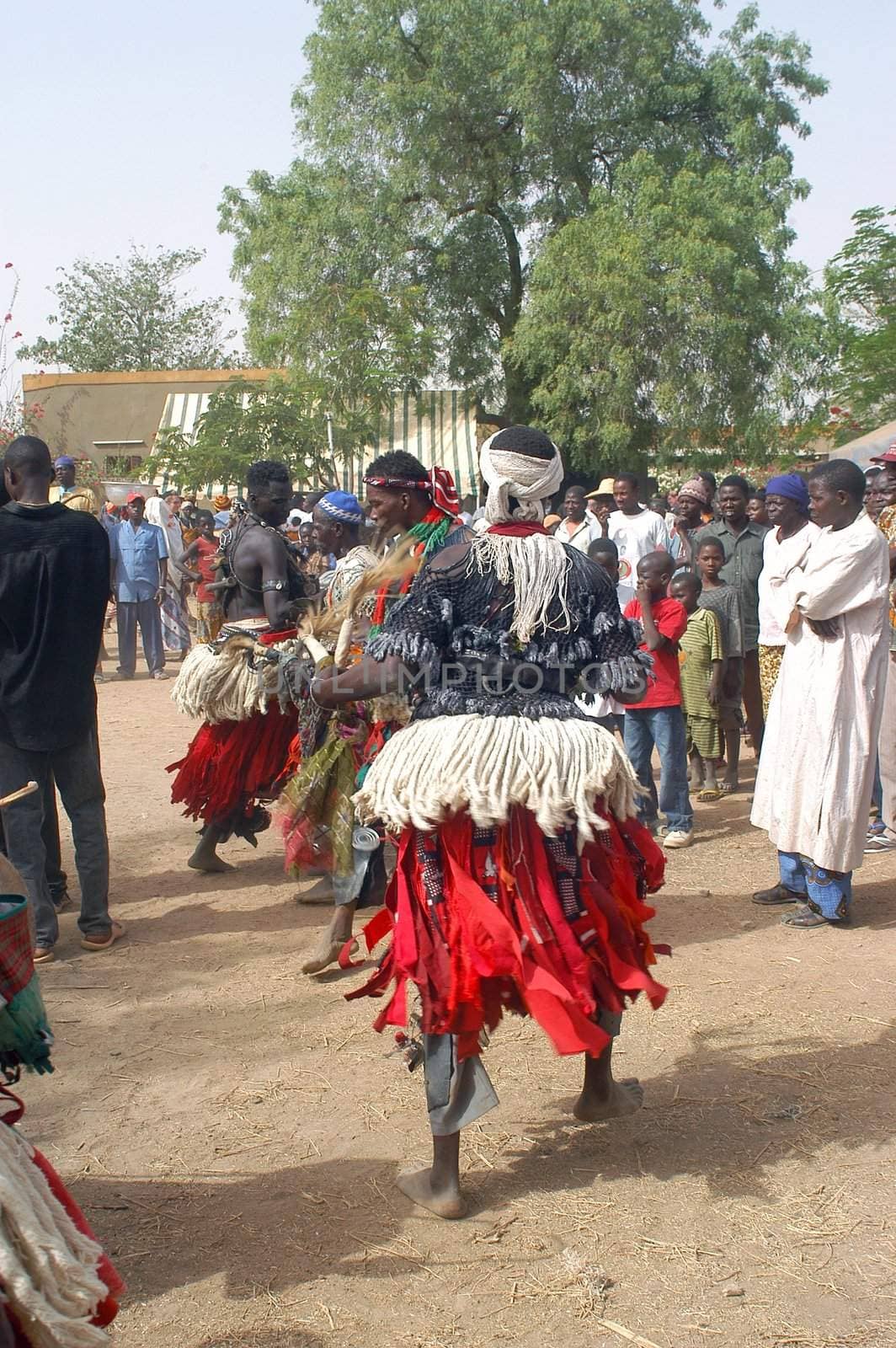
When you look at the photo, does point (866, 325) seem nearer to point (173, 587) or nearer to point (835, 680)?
point (173, 587)

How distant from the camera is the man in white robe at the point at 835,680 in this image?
5223mm

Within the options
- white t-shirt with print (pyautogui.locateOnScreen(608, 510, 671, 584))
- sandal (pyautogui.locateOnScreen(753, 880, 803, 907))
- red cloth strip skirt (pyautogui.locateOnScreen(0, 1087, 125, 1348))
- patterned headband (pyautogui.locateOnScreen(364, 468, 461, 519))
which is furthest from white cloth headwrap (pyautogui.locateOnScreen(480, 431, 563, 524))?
white t-shirt with print (pyautogui.locateOnScreen(608, 510, 671, 584))

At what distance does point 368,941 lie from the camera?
3.56 metres

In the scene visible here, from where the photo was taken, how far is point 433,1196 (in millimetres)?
3201

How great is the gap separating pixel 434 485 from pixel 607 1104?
230cm

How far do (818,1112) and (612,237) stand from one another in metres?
20.8

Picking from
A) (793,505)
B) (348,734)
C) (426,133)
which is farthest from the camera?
(426,133)

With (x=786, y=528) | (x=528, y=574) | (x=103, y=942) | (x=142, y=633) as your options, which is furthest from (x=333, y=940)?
(x=142, y=633)

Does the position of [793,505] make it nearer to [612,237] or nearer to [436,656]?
[436,656]

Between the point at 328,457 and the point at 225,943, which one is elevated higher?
the point at 328,457

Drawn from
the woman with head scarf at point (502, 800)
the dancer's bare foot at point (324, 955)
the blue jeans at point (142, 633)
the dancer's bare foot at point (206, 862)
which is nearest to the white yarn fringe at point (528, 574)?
the woman with head scarf at point (502, 800)

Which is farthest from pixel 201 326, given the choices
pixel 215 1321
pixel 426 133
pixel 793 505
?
pixel 215 1321

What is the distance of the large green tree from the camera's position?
930 inches

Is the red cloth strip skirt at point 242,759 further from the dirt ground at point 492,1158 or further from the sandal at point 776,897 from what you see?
the sandal at point 776,897
